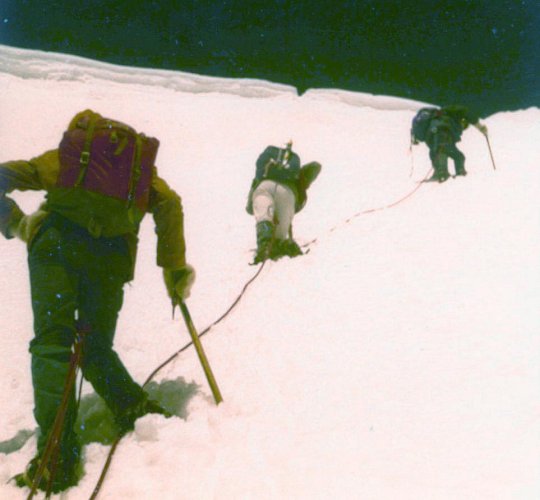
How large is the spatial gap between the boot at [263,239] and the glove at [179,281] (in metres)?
2.00

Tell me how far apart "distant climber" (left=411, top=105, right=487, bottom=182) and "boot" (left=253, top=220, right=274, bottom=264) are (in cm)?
334

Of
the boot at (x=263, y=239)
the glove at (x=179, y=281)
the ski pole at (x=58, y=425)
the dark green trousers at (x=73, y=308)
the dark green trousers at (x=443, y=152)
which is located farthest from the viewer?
the dark green trousers at (x=443, y=152)

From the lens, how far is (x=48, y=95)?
14445mm

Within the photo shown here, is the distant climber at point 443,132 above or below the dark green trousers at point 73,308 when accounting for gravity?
above

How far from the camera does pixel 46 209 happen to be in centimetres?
178

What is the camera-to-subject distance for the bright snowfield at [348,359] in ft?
4.52

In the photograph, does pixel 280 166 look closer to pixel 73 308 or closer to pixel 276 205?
pixel 276 205

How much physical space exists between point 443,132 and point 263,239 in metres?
3.79

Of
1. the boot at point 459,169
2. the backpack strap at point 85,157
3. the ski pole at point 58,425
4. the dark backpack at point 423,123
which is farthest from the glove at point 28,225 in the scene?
the dark backpack at point 423,123

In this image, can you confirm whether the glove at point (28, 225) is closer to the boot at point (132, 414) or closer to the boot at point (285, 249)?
the boot at point (132, 414)

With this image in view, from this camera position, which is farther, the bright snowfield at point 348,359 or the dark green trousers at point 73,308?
the dark green trousers at point 73,308

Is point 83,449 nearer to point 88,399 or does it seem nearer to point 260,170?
point 88,399

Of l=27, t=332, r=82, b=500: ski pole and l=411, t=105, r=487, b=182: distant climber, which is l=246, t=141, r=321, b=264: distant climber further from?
l=411, t=105, r=487, b=182: distant climber

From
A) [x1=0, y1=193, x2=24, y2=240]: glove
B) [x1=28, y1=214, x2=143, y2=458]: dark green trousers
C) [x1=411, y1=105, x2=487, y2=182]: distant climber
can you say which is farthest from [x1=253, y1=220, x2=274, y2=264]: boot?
[x1=411, y1=105, x2=487, y2=182]: distant climber
